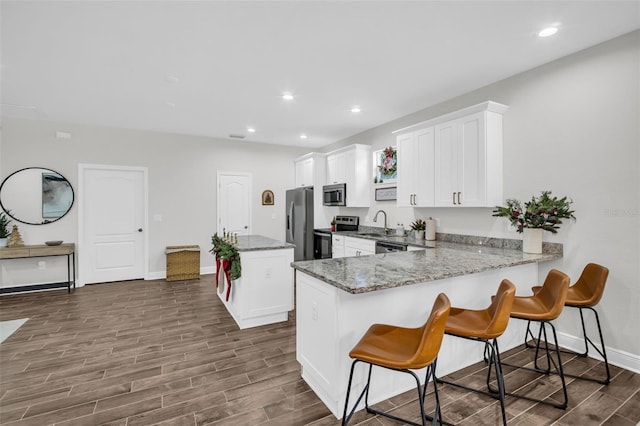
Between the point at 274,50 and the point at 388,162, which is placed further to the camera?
the point at 388,162

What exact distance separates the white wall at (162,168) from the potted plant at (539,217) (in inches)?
188

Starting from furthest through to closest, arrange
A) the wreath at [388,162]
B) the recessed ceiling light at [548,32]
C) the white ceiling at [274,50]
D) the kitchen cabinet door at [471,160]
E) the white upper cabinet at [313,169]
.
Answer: the white upper cabinet at [313,169], the wreath at [388,162], the kitchen cabinet door at [471,160], the recessed ceiling light at [548,32], the white ceiling at [274,50]

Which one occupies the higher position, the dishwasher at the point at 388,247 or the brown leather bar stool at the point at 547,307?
the dishwasher at the point at 388,247

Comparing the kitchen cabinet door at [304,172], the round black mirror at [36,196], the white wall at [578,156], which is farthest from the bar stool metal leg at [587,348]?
the round black mirror at [36,196]

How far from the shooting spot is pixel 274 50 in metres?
2.78

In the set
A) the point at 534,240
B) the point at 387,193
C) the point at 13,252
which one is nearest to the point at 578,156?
the point at 534,240

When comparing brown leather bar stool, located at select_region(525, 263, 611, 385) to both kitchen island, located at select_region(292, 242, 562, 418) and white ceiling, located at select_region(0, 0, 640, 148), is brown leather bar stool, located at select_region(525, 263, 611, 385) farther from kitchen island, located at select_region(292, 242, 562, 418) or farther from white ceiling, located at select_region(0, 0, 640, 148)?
white ceiling, located at select_region(0, 0, 640, 148)

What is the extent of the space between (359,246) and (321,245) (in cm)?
117

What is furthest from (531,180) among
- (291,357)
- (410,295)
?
(291,357)

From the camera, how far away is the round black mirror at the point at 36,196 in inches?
187

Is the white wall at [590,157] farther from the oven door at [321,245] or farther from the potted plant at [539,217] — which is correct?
the oven door at [321,245]

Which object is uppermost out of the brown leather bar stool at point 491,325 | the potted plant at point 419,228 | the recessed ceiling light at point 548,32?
the recessed ceiling light at point 548,32

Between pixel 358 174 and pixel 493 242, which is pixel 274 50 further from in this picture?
pixel 493 242

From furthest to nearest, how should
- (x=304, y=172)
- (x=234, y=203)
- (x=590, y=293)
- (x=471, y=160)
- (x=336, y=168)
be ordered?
(x=304, y=172) → (x=234, y=203) → (x=336, y=168) → (x=471, y=160) → (x=590, y=293)
